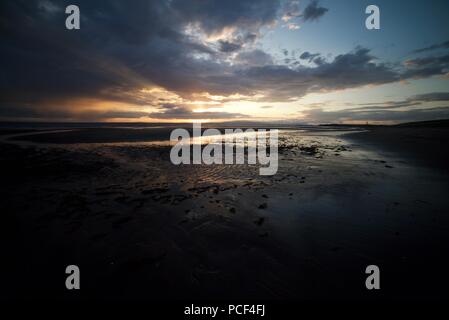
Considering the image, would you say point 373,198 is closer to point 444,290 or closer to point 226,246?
point 444,290

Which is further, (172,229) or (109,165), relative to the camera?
(109,165)

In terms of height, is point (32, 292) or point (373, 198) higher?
point (373, 198)

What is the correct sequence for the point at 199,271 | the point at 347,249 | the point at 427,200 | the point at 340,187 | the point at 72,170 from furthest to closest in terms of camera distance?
the point at 72,170
the point at 340,187
the point at 427,200
the point at 347,249
the point at 199,271

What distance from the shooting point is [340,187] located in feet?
28.2

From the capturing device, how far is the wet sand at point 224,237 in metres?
3.45

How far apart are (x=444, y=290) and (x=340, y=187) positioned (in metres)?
5.51

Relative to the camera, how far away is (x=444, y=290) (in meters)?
3.35

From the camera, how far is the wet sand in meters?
3.45

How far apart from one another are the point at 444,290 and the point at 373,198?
442 cm

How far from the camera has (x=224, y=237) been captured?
496 cm
